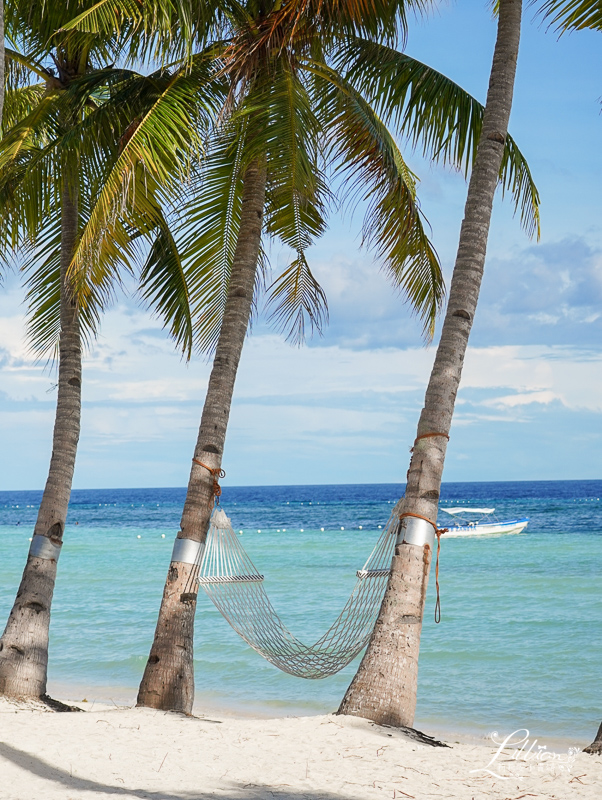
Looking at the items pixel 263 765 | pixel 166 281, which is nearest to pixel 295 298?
pixel 166 281

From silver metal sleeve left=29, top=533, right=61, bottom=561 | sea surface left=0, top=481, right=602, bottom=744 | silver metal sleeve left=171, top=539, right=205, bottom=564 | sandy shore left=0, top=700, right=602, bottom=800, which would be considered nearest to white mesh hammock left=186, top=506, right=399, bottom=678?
silver metal sleeve left=171, top=539, right=205, bottom=564

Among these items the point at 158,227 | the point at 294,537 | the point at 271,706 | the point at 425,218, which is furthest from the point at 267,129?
the point at 294,537

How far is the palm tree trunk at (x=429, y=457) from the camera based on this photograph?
3275 millimetres

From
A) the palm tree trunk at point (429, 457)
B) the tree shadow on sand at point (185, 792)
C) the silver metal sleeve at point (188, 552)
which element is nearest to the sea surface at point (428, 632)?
the silver metal sleeve at point (188, 552)

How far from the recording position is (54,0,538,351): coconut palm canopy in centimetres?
388

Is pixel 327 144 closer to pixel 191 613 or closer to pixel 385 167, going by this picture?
pixel 385 167

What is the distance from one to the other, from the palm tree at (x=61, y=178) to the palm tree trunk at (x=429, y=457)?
146 centimetres

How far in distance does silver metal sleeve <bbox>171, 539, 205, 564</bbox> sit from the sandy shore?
2.79 feet

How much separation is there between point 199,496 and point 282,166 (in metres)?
1.79

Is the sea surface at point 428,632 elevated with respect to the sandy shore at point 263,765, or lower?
lower

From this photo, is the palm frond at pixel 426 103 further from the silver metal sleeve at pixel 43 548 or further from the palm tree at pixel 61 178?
the silver metal sleeve at pixel 43 548

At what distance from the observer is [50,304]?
18.3 ft

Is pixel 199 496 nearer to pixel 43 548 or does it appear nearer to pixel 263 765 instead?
pixel 43 548

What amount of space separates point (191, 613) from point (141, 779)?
1.33 metres
